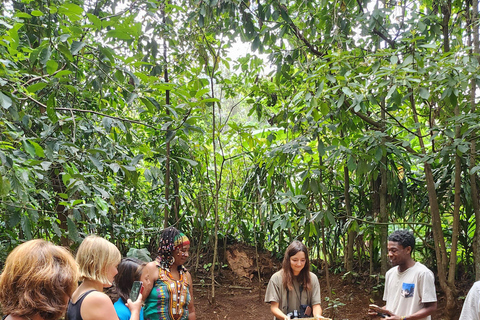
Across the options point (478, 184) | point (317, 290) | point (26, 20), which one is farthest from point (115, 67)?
point (478, 184)

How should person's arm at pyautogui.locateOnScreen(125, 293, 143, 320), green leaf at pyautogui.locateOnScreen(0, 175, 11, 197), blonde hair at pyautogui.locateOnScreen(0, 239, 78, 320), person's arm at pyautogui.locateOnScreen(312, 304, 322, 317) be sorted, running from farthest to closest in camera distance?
person's arm at pyautogui.locateOnScreen(312, 304, 322, 317)
person's arm at pyautogui.locateOnScreen(125, 293, 143, 320)
green leaf at pyautogui.locateOnScreen(0, 175, 11, 197)
blonde hair at pyautogui.locateOnScreen(0, 239, 78, 320)

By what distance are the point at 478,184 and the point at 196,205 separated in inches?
128

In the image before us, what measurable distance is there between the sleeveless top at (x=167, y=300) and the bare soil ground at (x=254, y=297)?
1946 millimetres

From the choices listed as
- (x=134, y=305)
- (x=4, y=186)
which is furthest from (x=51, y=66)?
(x=134, y=305)

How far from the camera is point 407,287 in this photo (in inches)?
105

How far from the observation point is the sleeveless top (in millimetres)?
2504

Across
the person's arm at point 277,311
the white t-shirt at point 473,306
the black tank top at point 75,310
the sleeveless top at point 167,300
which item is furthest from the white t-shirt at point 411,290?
the black tank top at point 75,310

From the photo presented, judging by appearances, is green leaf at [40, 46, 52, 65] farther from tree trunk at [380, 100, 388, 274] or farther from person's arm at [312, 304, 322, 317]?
tree trunk at [380, 100, 388, 274]

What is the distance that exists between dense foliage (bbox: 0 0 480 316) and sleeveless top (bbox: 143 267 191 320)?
0.59 meters

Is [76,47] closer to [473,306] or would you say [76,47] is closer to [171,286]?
[171,286]

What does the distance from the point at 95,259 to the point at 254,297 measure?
334cm

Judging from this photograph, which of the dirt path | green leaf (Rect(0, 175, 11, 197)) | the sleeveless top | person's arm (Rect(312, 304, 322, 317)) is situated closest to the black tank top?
green leaf (Rect(0, 175, 11, 197))

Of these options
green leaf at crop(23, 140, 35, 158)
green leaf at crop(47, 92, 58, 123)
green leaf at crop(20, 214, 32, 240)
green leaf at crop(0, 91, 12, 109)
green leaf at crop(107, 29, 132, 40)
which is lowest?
green leaf at crop(20, 214, 32, 240)

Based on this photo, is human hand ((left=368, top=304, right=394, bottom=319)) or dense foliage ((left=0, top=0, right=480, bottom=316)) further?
human hand ((left=368, top=304, right=394, bottom=319))
